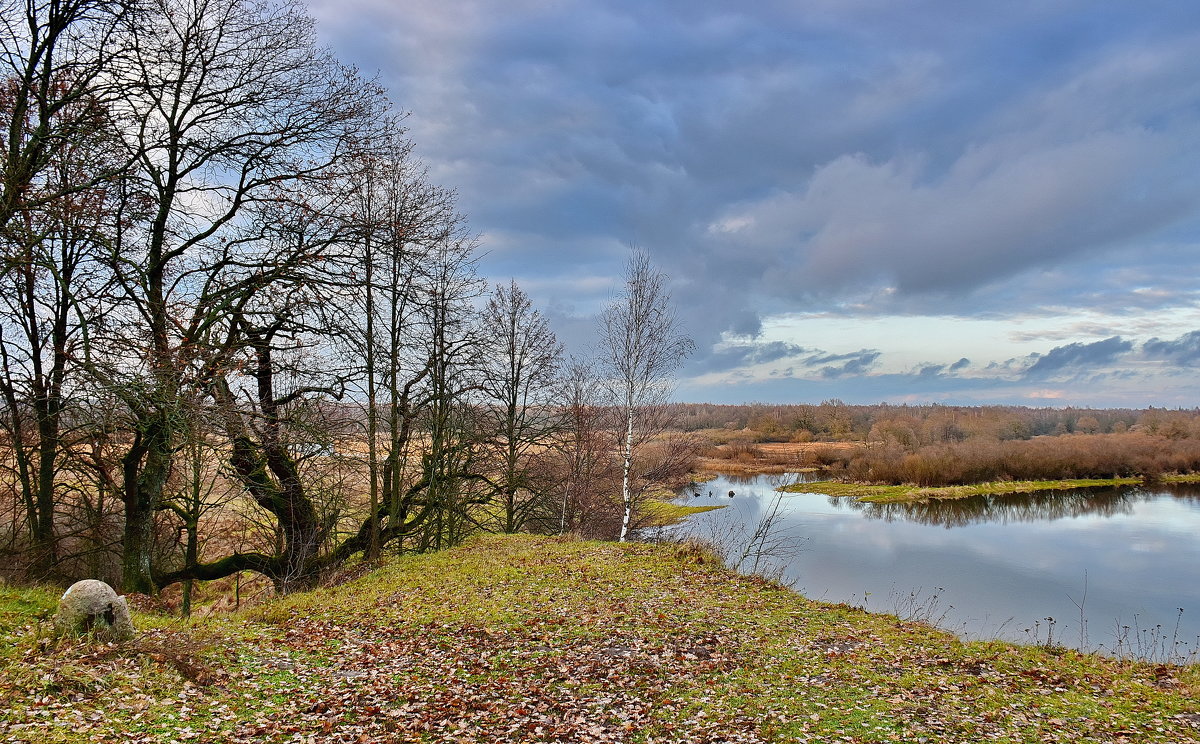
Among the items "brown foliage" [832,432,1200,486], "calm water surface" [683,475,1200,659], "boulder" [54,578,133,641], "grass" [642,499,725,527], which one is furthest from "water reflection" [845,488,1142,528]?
"boulder" [54,578,133,641]

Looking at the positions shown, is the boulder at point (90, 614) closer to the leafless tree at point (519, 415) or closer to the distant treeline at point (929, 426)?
the leafless tree at point (519, 415)

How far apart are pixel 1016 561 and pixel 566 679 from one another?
22.0m

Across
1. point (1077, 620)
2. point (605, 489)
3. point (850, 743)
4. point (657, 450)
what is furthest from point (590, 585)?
point (605, 489)

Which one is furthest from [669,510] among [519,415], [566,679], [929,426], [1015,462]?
[929,426]

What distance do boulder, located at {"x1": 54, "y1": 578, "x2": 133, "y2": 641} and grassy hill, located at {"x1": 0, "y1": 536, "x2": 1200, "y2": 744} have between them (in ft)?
0.67

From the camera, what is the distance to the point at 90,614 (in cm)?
637

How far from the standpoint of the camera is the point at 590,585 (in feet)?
37.1

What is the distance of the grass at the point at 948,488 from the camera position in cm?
4022

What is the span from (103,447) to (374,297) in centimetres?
589

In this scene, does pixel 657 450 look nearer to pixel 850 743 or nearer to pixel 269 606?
Answer: pixel 269 606

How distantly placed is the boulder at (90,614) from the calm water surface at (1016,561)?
12.0 m

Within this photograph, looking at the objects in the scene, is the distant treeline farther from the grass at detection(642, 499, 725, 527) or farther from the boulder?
the boulder

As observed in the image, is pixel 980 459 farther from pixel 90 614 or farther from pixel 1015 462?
pixel 90 614

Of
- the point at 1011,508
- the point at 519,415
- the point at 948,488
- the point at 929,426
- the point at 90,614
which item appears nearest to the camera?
the point at 90,614
